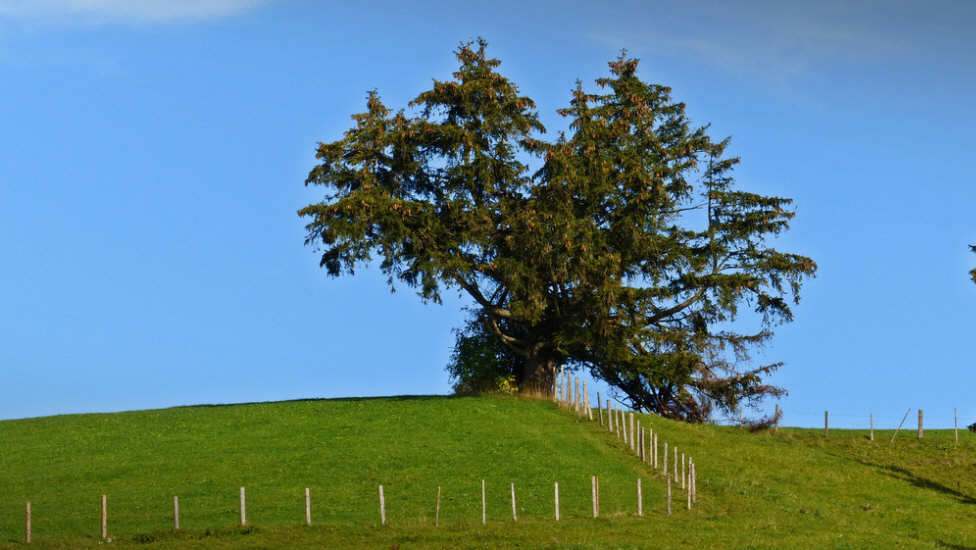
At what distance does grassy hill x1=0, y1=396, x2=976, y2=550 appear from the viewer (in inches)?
1241

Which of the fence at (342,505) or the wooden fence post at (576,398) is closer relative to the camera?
the fence at (342,505)

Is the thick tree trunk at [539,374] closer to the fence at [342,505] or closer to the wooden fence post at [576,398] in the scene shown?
the wooden fence post at [576,398]

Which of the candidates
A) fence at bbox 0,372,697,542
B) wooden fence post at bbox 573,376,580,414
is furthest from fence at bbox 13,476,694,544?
wooden fence post at bbox 573,376,580,414

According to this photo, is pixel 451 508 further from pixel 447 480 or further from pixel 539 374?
pixel 539 374

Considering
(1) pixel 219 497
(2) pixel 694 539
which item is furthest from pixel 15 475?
(2) pixel 694 539

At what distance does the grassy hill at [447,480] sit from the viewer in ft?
103

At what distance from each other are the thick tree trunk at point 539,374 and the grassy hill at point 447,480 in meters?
2.78

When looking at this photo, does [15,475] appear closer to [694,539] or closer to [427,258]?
[427,258]

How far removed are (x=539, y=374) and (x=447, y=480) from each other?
17537mm

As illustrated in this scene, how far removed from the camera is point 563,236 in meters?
49.2

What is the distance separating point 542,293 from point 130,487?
67.7 ft

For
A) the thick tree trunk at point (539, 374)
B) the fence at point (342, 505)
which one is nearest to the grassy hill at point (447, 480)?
the fence at point (342, 505)

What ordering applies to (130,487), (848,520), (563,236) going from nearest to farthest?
(848,520)
(130,487)
(563,236)

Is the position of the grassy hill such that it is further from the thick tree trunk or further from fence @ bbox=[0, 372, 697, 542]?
the thick tree trunk
